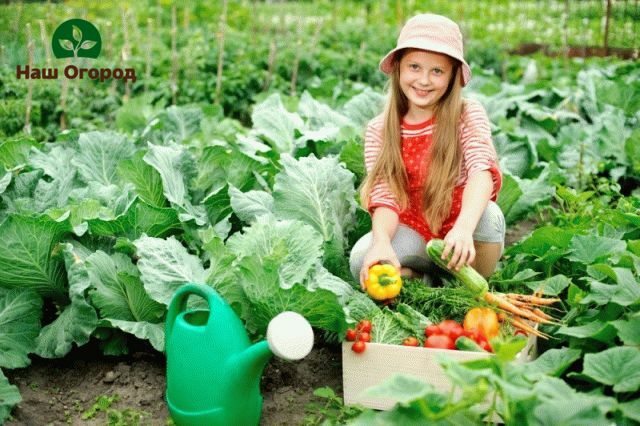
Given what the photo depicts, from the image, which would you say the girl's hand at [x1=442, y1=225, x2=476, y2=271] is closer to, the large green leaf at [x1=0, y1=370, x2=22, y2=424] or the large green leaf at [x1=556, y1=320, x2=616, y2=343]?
the large green leaf at [x1=556, y1=320, x2=616, y2=343]

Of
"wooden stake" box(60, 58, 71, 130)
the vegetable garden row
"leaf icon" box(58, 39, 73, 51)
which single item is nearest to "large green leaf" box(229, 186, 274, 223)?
the vegetable garden row

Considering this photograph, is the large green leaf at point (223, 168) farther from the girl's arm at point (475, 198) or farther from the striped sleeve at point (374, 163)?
the girl's arm at point (475, 198)

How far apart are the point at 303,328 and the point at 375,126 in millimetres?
1440

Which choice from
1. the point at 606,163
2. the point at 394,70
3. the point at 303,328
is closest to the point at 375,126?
the point at 394,70

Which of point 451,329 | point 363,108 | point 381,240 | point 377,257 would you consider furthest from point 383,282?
point 363,108

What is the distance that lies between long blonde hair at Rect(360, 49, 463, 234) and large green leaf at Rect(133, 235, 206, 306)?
3.13 feet

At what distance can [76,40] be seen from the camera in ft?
20.4

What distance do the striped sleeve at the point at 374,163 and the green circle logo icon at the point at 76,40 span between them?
3.02 metres

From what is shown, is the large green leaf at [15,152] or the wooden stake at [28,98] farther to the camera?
the wooden stake at [28,98]

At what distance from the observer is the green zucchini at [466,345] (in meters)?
2.74

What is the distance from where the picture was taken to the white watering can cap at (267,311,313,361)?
→ 8.30ft

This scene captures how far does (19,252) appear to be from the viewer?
3.21 meters

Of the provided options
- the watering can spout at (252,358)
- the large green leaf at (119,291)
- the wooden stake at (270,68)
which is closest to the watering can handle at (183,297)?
the watering can spout at (252,358)

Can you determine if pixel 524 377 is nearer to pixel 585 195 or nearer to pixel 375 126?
pixel 375 126
